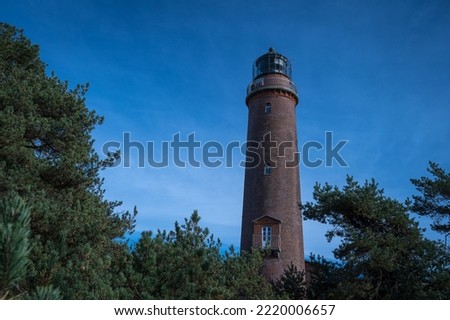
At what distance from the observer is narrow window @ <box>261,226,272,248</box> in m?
22.0

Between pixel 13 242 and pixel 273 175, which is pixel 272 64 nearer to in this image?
pixel 273 175

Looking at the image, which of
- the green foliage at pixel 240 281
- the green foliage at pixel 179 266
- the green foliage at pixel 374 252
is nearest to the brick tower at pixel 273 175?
the green foliage at pixel 240 281

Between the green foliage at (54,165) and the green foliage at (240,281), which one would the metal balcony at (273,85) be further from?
the green foliage at (54,165)

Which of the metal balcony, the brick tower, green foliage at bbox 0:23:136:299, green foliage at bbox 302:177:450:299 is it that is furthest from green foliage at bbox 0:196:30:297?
the metal balcony

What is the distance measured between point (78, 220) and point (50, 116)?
4234 millimetres

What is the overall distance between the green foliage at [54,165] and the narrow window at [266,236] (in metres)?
10.6

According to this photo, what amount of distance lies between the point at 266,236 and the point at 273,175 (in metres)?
3.47

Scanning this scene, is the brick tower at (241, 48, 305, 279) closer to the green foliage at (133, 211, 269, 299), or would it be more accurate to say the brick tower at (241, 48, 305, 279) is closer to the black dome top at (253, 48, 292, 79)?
the black dome top at (253, 48, 292, 79)

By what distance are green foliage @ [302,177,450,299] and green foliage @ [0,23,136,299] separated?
258 inches

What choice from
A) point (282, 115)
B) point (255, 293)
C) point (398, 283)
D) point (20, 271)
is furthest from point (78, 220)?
point (282, 115)

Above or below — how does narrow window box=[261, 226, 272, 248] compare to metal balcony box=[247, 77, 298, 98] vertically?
below

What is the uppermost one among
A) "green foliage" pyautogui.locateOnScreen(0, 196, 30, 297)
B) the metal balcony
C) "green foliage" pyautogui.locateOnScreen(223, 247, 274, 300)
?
the metal balcony
